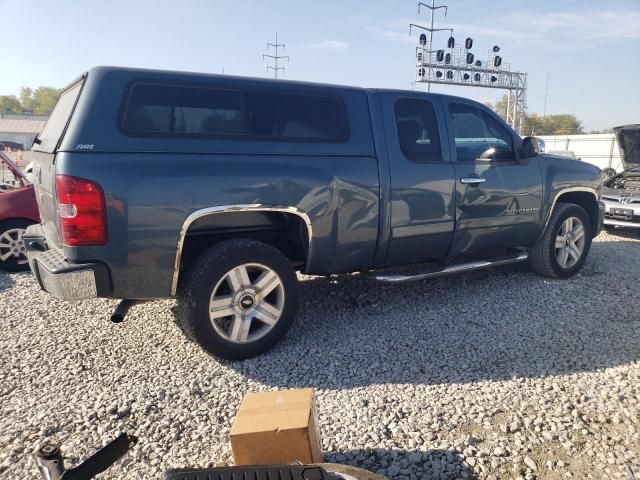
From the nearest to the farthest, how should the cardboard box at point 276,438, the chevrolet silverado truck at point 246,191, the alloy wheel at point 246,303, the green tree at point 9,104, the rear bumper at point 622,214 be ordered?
the cardboard box at point 276,438, the chevrolet silverado truck at point 246,191, the alloy wheel at point 246,303, the rear bumper at point 622,214, the green tree at point 9,104

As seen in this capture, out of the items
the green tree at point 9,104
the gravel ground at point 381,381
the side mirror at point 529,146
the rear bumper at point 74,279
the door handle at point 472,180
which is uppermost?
the green tree at point 9,104

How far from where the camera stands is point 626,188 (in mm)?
9000

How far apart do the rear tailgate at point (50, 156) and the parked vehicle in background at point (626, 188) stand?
8499 millimetres

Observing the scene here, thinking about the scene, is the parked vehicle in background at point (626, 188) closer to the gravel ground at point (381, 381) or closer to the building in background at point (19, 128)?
the gravel ground at point (381, 381)

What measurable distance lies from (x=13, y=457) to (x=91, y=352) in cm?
124

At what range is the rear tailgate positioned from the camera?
3.15 m

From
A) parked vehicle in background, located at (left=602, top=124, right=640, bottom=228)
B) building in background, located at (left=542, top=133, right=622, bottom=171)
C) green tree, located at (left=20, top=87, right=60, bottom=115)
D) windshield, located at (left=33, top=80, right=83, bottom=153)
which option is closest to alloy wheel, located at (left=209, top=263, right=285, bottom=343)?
windshield, located at (left=33, top=80, right=83, bottom=153)

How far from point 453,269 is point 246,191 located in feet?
7.21

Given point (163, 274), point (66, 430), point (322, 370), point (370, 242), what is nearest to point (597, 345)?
point (370, 242)

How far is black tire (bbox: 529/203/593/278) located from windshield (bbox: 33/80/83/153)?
4.75 meters

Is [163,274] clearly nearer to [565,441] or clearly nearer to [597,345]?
[565,441]

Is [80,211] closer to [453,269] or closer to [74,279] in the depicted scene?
[74,279]

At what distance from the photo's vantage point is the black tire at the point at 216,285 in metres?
3.31

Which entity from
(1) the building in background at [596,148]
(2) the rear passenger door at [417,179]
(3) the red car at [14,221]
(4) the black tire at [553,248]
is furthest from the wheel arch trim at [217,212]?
(1) the building in background at [596,148]
